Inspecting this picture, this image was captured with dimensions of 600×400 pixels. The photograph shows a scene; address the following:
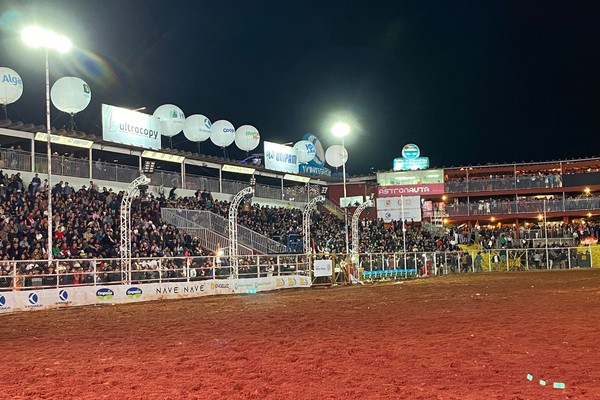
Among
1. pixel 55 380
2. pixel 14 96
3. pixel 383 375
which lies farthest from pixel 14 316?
pixel 14 96

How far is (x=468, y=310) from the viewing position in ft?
54.6

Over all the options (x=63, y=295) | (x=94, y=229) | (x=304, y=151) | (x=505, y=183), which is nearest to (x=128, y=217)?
(x=94, y=229)

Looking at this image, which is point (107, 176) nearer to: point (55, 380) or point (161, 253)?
point (161, 253)

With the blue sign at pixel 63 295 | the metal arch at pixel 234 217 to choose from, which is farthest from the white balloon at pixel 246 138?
the blue sign at pixel 63 295

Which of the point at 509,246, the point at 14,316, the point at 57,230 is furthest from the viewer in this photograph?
the point at 509,246

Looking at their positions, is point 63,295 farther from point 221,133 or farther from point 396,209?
point 396,209

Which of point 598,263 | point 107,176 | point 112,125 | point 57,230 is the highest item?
point 112,125

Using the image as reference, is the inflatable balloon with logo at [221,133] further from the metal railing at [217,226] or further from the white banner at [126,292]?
the white banner at [126,292]

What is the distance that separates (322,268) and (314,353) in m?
22.5

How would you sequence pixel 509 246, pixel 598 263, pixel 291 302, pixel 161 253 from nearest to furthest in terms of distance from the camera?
pixel 291 302 < pixel 161 253 < pixel 598 263 < pixel 509 246

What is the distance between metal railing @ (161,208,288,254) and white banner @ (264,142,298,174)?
40.8 feet

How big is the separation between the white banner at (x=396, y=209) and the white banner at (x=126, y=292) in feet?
83.6

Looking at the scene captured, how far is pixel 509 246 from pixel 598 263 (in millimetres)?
8171

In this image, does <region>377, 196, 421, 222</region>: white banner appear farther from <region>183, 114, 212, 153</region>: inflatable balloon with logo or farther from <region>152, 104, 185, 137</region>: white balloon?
<region>152, 104, 185, 137</region>: white balloon
